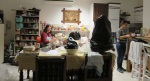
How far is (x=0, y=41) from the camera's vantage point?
5.80 metres

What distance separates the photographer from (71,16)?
7246 mm

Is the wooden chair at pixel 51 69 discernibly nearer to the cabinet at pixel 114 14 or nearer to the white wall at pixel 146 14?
the white wall at pixel 146 14

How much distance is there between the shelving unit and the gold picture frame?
1.12 metres

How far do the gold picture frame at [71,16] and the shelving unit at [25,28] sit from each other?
112cm

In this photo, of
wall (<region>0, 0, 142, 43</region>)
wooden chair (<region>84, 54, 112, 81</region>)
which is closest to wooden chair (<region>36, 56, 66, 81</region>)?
wooden chair (<region>84, 54, 112, 81</region>)

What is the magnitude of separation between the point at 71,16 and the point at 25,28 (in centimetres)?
190

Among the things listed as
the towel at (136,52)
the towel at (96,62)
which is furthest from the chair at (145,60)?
the towel at (96,62)

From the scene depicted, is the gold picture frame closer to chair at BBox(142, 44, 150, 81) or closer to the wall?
the wall

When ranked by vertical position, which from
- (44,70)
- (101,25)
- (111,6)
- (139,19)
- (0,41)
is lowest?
(44,70)

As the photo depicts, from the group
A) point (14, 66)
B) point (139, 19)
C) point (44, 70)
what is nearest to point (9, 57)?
point (14, 66)

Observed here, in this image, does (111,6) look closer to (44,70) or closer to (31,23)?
(31,23)

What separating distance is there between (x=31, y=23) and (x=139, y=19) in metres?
4.36

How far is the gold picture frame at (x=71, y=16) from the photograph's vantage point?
23.6 ft

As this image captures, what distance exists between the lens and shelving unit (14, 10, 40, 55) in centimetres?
641
